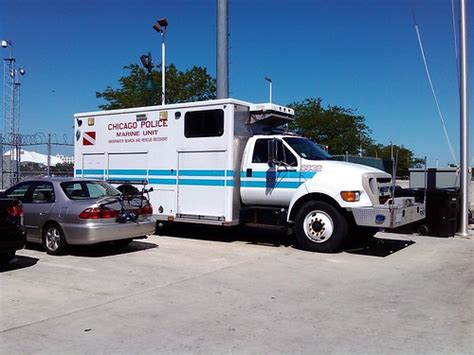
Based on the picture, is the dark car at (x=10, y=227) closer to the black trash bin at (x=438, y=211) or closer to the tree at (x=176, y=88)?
the black trash bin at (x=438, y=211)

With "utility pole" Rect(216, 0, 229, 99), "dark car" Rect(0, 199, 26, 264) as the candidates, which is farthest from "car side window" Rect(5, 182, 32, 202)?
"utility pole" Rect(216, 0, 229, 99)

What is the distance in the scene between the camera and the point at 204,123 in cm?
1167

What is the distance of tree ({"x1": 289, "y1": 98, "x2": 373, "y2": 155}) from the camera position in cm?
4359

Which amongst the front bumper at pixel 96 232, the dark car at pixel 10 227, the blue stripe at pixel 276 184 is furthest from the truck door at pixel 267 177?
the dark car at pixel 10 227

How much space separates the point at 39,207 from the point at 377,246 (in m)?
7.13

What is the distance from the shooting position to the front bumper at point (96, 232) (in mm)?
8992

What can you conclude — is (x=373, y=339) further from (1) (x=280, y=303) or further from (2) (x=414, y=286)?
(2) (x=414, y=286)

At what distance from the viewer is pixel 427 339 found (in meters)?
5.07

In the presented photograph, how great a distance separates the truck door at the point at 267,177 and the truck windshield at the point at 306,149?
0.56ft

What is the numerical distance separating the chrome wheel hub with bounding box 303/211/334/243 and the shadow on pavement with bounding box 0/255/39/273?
517 centimetres

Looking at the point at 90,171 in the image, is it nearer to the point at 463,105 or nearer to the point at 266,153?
the point at 266,153

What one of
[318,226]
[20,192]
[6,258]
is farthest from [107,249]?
[318,226]

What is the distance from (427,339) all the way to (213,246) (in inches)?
255

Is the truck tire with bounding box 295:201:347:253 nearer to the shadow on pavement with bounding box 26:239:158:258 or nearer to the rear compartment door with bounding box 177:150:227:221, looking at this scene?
the rear compartment door with bounding box 177:150:227:221
